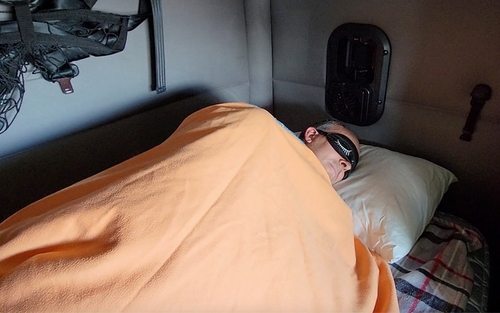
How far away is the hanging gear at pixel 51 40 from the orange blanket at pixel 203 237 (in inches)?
12.9

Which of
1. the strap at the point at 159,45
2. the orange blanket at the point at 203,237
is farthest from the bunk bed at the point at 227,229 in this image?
the strap at the point at 159,45

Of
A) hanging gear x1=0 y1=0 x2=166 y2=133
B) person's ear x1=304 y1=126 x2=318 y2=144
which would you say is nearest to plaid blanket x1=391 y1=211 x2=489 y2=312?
person's ear x1=304 y1=126 x2=318 y2=144

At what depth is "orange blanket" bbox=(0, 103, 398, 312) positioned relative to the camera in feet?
2.03

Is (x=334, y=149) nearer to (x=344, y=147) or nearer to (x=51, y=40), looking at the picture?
(x=344, y=147)

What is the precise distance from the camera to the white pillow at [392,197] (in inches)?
40.4

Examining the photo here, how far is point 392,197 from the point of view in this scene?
3.53 feet

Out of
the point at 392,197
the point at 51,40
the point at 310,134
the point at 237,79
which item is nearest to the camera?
the point at 51,40

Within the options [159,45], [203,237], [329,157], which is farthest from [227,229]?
[159,45]

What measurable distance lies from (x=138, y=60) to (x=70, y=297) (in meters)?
0.80

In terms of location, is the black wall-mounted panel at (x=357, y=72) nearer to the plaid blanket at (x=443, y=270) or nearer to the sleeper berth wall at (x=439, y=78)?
the sleeper berth wall at (x=439, y=78)

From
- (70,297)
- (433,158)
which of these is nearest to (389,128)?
(433,158)

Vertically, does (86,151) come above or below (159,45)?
below

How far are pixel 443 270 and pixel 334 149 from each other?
1.38 ft

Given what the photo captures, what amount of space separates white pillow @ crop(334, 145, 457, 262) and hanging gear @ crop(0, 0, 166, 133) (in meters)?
0.79
